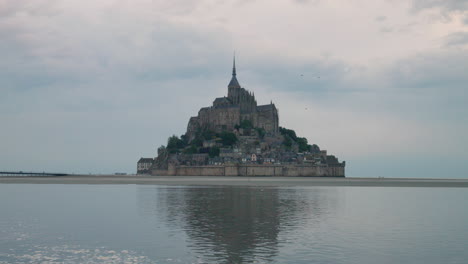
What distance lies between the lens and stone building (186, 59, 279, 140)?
16625 centimetres

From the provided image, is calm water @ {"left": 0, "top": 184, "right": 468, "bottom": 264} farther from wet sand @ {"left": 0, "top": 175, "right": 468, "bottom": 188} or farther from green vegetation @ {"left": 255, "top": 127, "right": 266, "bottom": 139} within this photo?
green vegetation @ {"left": 255, "top": 127, "right": 266, "bottom": 139}

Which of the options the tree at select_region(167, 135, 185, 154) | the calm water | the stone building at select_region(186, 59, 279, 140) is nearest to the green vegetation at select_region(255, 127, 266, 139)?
the stone building at select_region(186, 59, 279, 140)

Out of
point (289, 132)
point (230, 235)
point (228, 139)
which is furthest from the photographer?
point (289, 132)

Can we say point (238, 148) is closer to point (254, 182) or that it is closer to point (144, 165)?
point (144, 165)

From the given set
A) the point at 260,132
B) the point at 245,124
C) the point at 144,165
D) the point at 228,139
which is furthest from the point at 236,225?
the point at 144,165

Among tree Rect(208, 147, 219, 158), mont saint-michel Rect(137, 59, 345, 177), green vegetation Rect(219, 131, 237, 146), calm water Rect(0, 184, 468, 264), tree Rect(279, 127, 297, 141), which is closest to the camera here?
calm water Rect(0, 184, 468, 264)

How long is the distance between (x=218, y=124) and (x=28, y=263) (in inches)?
5998

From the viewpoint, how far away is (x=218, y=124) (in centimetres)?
16725

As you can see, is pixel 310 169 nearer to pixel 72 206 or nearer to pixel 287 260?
pixel 72 206

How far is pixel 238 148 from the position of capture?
498 feet

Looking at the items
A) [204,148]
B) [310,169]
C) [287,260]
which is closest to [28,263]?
[287,260]

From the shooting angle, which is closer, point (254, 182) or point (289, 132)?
point (254, 182)

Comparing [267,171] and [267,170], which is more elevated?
[267,170]

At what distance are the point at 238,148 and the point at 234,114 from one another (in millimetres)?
18198
